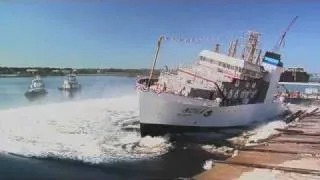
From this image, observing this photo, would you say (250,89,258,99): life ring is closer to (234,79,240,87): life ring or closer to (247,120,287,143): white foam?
(247,120,287,143): white foam

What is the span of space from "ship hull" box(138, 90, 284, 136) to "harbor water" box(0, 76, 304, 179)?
0.97 feet

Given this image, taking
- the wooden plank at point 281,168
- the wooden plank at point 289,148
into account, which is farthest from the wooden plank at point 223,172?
the wooden plank at point 289,148

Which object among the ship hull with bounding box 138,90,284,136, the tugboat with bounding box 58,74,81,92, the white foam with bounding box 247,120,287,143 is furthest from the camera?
the tugboat with bounding box 58,74,81,92

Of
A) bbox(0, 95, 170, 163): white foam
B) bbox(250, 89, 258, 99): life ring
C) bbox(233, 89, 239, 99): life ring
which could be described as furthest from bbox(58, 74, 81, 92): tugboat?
bbox(233, 89, 239, 99): life ring

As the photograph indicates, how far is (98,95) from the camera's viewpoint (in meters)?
26.6

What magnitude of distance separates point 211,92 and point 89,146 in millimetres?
4627

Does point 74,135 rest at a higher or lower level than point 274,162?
lower

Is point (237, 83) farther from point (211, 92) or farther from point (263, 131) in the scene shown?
point (263, 131)

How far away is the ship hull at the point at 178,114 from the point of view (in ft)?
43.1

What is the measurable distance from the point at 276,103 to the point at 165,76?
7130mm

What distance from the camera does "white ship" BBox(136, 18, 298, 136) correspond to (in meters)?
13.2

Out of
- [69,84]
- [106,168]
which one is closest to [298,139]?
[106,168]

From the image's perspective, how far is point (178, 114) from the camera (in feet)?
44.2

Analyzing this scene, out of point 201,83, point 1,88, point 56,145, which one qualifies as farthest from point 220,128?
point 1,88
